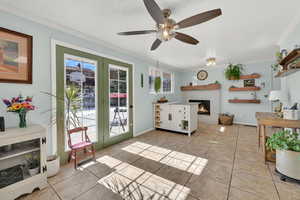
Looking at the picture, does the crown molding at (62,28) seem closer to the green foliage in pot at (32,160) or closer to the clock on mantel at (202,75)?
the green foliage in pot at (32,160)

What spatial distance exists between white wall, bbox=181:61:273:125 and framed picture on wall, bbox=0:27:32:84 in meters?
5.71

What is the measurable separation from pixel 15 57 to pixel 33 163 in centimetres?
149

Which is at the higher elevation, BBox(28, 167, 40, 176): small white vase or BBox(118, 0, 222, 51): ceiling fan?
BBox(118, 0, 222, 51): ceiling fan

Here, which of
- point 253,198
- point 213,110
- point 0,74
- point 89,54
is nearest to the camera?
point 253,198

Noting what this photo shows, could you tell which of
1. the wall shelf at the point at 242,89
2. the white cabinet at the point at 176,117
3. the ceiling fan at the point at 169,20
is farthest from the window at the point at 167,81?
the ceiling fan at the point at 169,20

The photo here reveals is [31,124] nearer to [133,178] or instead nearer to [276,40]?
[133,178]

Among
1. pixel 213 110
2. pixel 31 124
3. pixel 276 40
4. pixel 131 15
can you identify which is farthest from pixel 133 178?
pixel 213 110

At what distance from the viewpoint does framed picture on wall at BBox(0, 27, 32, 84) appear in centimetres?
170

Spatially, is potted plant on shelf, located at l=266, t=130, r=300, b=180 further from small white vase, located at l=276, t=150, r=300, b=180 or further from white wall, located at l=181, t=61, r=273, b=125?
white wall, located at l=181, t=61, r=273, b=125

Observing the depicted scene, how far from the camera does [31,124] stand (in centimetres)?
190

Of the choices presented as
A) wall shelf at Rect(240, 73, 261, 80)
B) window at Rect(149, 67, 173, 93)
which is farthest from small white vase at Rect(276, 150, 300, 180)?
wall shelf at Rect(240, 73, 261, 80)

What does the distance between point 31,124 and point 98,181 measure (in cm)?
132

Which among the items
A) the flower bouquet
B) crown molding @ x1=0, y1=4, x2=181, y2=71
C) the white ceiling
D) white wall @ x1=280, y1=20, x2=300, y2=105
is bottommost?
the flower bouquet

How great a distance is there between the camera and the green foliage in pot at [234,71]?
188 inches
